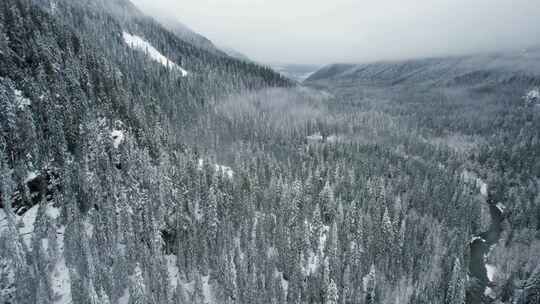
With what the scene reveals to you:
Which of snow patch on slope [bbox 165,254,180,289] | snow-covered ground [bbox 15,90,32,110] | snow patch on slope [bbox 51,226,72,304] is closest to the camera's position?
snow patch on slope [bbox 51,226,72,304]

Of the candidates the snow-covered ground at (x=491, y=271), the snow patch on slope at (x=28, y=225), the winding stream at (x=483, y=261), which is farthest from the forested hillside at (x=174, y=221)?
the winding stream at (x=483, y=261)

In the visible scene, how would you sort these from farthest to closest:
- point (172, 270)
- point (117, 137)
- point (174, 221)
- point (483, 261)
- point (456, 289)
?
1. point (483, 261)
2. point (117, 137)
3. point (456, 289)
4. point (174, 221)
5. point (172, 270)

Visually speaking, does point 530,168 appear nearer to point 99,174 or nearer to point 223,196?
point 223,196

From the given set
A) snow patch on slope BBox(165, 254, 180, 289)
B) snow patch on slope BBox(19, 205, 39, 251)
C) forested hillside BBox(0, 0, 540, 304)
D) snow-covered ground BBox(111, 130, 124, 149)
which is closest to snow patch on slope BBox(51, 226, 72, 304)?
forested hillside BBox(0, 0, 540, 304)

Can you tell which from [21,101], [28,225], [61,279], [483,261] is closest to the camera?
[61,279]

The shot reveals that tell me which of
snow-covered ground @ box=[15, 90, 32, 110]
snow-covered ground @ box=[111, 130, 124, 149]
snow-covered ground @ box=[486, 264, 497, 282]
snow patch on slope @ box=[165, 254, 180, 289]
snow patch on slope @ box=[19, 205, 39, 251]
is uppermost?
snow-covered ground @ box=[15, 90, 32, 110]

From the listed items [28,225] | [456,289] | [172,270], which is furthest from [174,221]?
[456,289]

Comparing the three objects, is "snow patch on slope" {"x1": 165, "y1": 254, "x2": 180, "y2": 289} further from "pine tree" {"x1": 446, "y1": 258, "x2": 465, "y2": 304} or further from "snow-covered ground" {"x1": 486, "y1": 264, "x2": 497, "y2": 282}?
"snow-covered ground" {"x1": 486, "y1": 264, "x2": 497, "y2": 282}

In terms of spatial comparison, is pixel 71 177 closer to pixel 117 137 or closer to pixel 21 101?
pixel 117 137

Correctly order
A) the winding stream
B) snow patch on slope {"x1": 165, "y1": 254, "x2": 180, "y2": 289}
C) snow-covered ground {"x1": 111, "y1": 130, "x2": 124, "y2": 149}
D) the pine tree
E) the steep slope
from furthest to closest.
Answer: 1. the winding stream
2. snow-covered ground {"x1": 111, "y1": 130, "x2": 124, "y2": 149}
3. the pine tree
4. snow patch on slope {"x1": 165, "y1": 254, "x2": 180, "y2": 289}
5. the steep slope

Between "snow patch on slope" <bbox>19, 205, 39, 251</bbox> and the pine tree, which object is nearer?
"snow patch on slope" <bbox>19, 205, 39, 251</bbox>

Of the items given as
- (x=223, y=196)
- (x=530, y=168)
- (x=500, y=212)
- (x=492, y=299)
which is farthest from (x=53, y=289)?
(x=530, y=168)
